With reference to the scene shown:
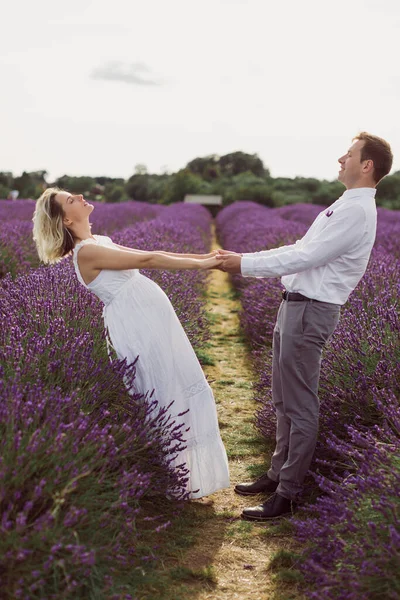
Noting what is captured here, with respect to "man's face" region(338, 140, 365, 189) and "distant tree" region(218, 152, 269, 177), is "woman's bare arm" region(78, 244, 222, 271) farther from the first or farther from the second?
"distant tree" region(218, 152, 269, 177)

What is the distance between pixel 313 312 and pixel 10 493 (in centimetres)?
150

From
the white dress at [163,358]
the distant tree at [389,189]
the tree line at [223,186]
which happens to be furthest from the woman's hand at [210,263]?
the distant tree at [389,189]

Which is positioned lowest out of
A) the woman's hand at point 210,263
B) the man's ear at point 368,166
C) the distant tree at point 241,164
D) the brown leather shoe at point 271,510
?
the brown leather shoe at point 271,510

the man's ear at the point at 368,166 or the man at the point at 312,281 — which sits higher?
the man's ear at the point at 368,166

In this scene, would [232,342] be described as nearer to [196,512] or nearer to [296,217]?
[196,512]

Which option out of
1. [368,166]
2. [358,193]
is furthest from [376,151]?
[358,193]

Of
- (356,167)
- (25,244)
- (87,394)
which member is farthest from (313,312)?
(25,244)

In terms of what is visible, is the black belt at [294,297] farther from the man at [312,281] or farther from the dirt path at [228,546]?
the dirt path at [228,546]

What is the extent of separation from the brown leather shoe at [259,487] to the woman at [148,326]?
6.7 inches

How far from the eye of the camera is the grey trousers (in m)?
2.92

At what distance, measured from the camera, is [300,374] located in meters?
2.98

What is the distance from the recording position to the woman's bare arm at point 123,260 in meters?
2.96

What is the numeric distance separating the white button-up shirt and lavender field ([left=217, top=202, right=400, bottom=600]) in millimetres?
495

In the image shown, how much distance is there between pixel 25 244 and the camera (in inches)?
302
